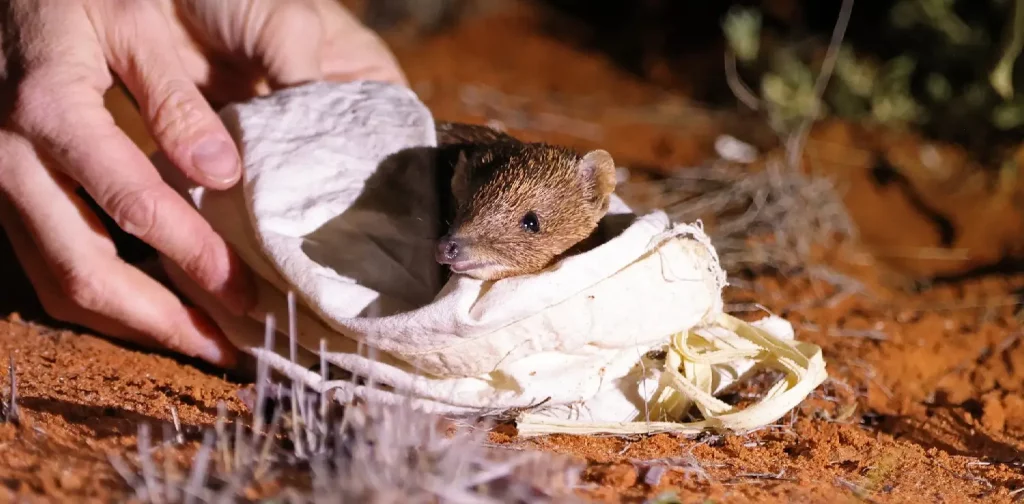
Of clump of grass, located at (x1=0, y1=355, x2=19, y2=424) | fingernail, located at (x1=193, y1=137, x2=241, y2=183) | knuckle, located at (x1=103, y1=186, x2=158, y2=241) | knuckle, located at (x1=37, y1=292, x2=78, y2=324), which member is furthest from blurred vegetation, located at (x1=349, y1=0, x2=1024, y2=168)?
clump of grass, located at (x1=0, y1=355, x2=19, y2=424)

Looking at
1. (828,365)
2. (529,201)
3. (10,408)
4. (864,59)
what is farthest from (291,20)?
(864,59)

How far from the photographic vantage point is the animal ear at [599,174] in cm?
334

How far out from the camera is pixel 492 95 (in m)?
7.37

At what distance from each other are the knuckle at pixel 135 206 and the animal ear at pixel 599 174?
1.57 metres

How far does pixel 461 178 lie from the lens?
3.43 m

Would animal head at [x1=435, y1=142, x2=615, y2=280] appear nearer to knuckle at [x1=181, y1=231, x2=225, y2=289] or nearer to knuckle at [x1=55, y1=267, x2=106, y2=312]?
knuckle at [x1=181, y1=231, x2=225, y2=289]

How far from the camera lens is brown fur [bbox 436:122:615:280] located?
10.5 feet

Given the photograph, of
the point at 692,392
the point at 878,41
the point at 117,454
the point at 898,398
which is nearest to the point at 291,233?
the point at 117,454

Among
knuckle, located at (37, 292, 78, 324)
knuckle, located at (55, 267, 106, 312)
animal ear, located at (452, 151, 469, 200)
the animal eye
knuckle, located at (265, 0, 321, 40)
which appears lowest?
knuckle, located at (37, 292, 78, 324)

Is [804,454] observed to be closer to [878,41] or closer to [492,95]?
[492,95]

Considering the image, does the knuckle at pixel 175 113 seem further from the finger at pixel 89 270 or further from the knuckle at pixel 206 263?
the finger at pixel 89 270

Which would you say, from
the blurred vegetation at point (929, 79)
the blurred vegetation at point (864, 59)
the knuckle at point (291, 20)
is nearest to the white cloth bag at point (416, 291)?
the knuckle at point (291, 20)

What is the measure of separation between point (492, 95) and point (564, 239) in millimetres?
4238

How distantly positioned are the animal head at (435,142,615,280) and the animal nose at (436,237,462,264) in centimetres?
16
